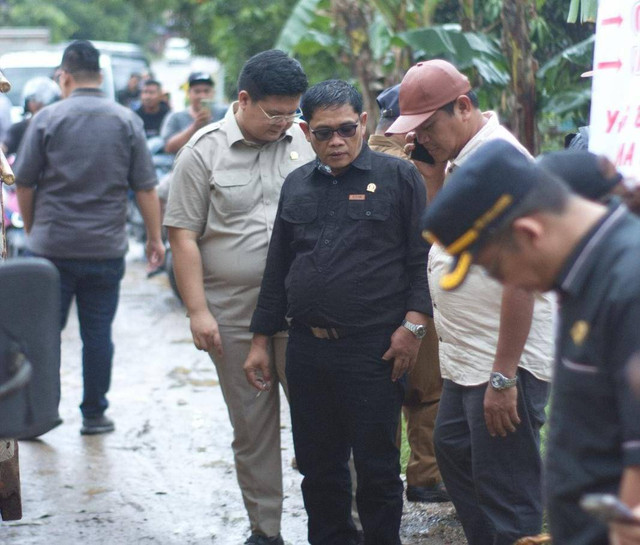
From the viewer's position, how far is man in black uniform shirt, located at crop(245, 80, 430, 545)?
4.22 m

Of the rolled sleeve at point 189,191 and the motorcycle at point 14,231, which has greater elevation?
the rolled sleeve at point 189,191

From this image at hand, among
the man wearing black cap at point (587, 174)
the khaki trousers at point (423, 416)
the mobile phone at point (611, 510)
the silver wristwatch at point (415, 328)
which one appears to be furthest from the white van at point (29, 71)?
the mobile phone at point (611, 510)

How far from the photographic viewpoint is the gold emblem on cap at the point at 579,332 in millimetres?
2160

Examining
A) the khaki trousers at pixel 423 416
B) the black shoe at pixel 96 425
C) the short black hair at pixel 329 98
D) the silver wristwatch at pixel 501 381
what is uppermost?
the short black hair at pixel 329 98

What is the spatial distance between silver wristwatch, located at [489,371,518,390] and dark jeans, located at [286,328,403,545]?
2.41 ft

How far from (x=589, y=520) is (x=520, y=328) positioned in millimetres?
1270

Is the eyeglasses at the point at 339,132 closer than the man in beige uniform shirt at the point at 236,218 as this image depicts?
Yes

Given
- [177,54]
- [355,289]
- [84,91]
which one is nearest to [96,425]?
[84,91]

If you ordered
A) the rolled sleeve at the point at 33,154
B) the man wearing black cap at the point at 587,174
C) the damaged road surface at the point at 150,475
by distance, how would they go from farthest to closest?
the rolled sleeve at the point at 33,154
the damaged road surface at the point at 150,475
the man wearing black cap at the point at 587,174

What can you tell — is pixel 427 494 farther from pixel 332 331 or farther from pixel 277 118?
pixel 277 118

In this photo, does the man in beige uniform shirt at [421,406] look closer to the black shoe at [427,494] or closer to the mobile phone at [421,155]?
the black shoe at [427,494]

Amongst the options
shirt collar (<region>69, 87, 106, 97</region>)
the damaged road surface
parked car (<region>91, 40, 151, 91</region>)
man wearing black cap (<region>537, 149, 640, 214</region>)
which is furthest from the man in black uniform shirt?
parked car (<region>91, 40, 151, 91</region>)

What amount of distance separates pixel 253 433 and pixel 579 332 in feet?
9.58

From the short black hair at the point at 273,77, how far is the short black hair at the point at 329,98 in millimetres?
287
